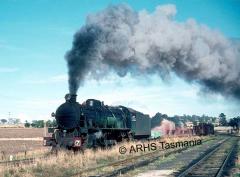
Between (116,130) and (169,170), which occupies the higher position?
(116,130)

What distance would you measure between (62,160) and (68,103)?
3891 millimetres

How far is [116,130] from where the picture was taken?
24.9 metres

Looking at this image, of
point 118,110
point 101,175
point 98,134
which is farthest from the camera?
point 118,110

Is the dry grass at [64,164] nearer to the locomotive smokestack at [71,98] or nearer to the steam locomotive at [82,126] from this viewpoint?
the steam locomotive at [82,126]

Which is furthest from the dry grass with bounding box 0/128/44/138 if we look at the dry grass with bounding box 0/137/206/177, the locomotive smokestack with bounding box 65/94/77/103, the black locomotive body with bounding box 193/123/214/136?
the locomotive smokestack with bounding box 65/94/77/103

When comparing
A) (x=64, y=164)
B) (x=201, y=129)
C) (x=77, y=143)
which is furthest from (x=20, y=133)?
(x=64, y=164)

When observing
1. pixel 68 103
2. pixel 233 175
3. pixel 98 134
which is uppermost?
pixel 68 103

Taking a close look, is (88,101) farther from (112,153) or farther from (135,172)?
(135,172)

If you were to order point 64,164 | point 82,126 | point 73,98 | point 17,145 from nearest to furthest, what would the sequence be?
point 64,164 < point 82,126 < point 73,98 < point 17,145

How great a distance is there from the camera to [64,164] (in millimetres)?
16156

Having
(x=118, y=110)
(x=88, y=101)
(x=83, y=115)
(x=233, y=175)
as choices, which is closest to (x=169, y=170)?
Result: (x=233, y=175)

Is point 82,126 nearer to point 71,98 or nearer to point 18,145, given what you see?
point 71,98

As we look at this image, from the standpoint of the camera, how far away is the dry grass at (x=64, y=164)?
13984mm

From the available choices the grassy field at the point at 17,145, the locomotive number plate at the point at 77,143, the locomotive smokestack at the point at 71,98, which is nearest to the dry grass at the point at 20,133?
the grassy field at the point at 17,145
